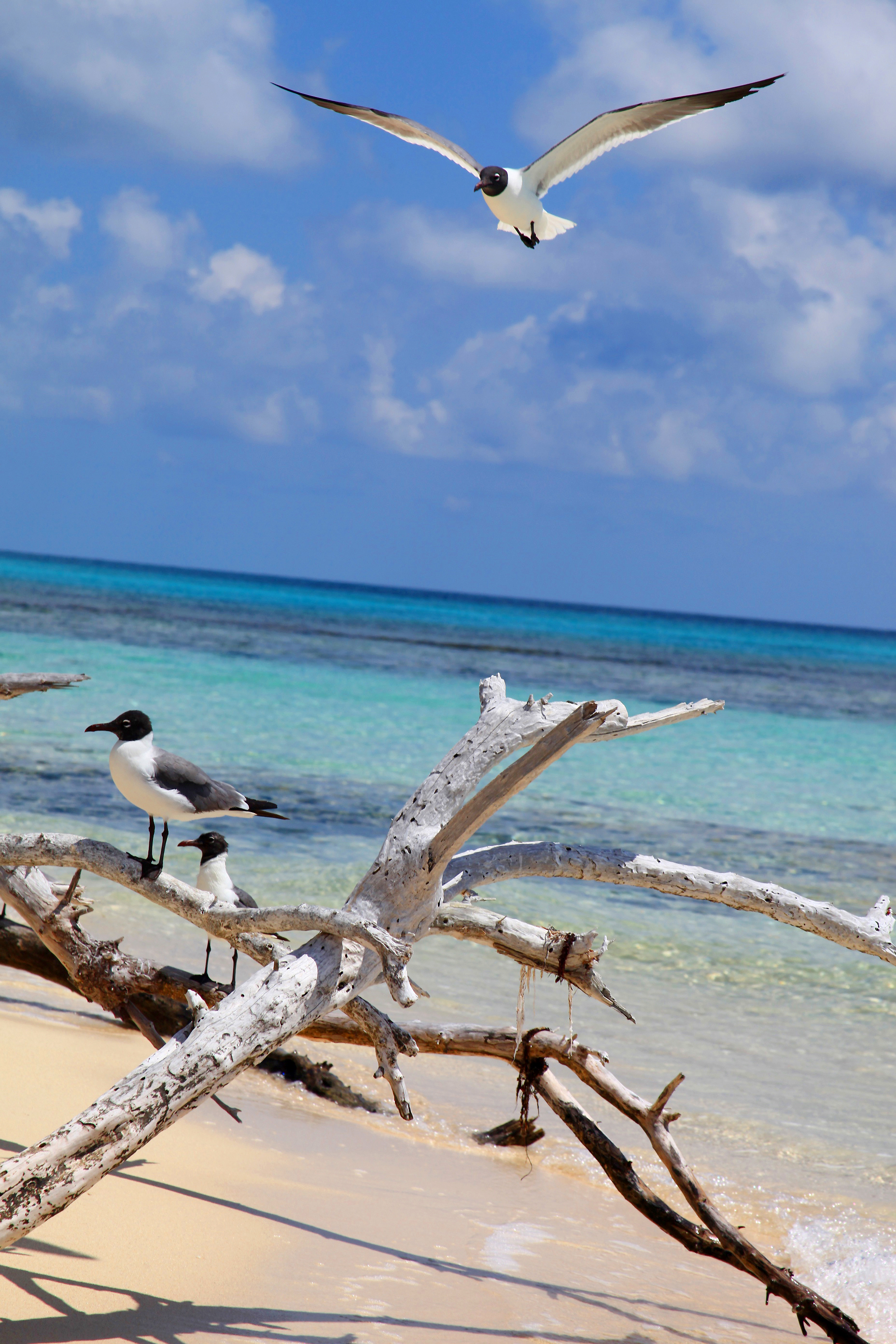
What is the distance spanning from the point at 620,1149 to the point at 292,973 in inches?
63.9

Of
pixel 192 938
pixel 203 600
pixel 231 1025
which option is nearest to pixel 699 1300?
pixel 231 1025

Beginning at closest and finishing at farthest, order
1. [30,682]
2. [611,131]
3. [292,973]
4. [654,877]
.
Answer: [292,973] < [654,877] < [30,682] < [611,131]

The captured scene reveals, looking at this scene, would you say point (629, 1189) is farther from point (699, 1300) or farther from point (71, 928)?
point (71, 928)

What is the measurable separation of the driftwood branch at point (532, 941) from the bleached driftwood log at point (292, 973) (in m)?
0.21

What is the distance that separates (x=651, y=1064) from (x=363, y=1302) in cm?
325

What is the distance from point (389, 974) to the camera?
2.81 meters

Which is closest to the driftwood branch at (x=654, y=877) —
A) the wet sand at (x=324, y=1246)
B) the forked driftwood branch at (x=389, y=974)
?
the forked driftwood branch at (x=389, y=974)

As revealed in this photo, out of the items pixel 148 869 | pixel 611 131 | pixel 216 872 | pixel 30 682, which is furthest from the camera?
pixel 611 131

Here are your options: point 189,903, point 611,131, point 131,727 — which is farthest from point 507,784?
point 611,131

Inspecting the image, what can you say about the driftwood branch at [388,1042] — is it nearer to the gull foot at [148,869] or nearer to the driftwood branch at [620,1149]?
the driftwood branch at [620,1149]

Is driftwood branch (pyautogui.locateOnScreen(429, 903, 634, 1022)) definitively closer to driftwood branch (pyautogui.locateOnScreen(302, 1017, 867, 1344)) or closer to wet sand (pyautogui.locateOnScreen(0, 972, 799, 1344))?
driftwood branch (pyautogui.locateOnScreen(302, 1017, 867, 1344))

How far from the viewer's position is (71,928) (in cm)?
438

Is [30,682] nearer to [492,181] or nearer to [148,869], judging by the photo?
[148,869]

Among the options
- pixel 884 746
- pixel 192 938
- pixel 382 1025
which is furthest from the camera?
pixel 884 746
